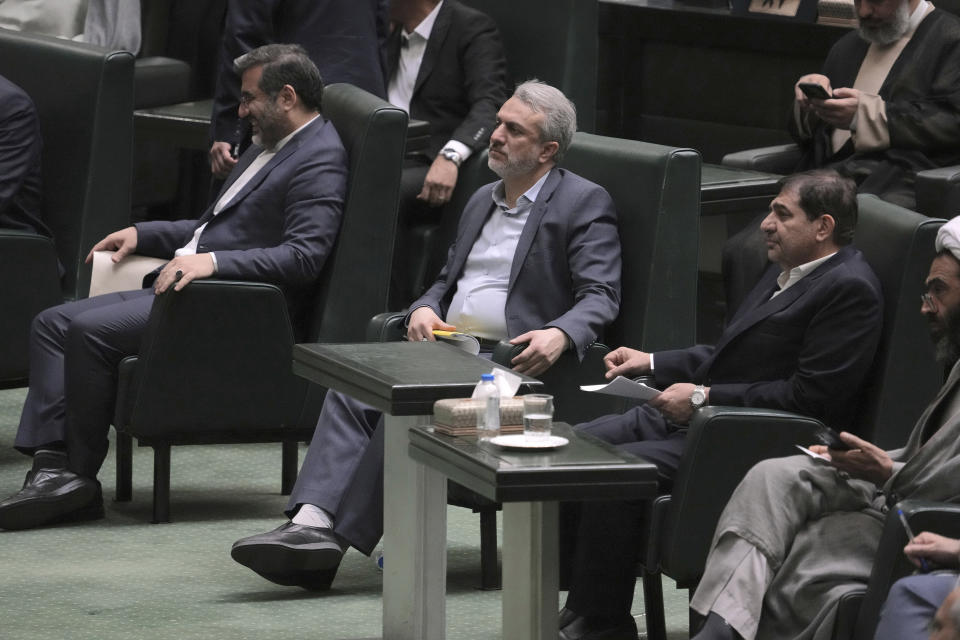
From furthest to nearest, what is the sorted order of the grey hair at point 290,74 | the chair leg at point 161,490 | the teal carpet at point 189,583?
the grey hair at point 290,74 < the chair leg at point 161,490 < the teal carpet at point 189,583

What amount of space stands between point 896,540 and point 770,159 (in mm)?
2892

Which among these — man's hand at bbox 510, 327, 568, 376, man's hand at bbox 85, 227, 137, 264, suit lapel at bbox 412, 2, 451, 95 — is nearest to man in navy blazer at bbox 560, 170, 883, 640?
man's hand at bbox 510, 327, 568, 376

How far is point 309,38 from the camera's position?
223 inches

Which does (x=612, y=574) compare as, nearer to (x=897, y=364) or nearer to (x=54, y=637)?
(x=897, y=364)

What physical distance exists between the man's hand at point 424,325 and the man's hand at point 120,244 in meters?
1.00

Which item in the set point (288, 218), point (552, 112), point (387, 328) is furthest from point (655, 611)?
point (288, 218)

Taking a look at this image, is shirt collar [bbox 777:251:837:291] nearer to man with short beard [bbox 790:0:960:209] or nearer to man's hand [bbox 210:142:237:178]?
man with short beard [bbox 790:0:960:209]

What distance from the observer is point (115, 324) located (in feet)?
15.5

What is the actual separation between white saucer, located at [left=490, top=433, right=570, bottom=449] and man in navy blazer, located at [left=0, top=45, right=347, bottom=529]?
169cm

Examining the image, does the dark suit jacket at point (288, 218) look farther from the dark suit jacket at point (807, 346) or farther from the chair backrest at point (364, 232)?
the dark suit jacket at point (807, 346)

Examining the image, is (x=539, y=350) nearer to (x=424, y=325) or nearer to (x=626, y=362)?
(x=626, y=362)

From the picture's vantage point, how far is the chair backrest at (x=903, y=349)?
3746 millimetres

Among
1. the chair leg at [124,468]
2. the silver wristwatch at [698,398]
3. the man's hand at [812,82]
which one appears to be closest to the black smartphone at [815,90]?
the man's hand at [812,82]

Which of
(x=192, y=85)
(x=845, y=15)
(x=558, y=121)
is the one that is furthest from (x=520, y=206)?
(x=192, y=85)
